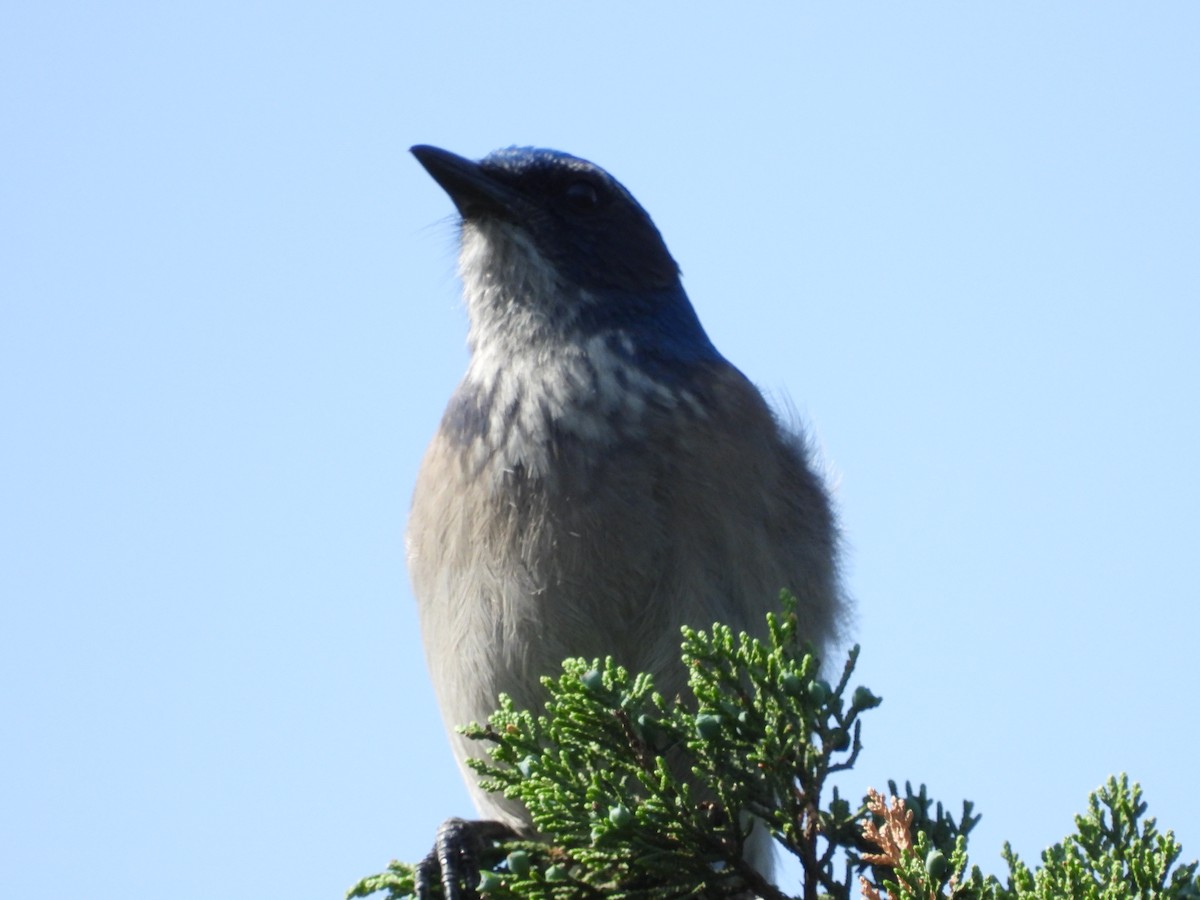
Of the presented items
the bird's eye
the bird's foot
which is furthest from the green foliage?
the bird's eye

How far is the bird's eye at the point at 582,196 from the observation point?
6.83m

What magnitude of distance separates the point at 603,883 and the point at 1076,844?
1.23 metres

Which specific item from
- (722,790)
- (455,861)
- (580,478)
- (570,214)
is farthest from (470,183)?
(722,790)

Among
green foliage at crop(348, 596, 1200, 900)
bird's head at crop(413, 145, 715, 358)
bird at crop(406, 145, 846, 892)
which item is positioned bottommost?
green foliage at crop(348, 596, 1200, 900)

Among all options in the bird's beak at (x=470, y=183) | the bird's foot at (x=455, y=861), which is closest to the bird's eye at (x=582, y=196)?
the bird's beak at (x=470, y=183)

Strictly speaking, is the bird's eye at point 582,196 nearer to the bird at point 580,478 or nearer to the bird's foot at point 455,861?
the bird at point 580,478

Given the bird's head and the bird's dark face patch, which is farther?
the bird's dark face patch

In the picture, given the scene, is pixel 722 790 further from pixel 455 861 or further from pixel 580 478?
pixel 580 478

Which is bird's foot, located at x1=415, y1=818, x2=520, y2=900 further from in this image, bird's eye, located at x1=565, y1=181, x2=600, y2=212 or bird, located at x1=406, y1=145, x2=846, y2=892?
bird's eye, located at x1=565, y1=181, x2=600, y2=212

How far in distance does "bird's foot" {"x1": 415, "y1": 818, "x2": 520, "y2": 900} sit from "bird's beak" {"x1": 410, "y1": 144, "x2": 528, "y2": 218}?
277 cm

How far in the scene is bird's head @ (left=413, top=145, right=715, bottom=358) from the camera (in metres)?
6.59

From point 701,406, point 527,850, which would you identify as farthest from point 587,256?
point 527,850

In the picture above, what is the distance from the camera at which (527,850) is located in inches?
170

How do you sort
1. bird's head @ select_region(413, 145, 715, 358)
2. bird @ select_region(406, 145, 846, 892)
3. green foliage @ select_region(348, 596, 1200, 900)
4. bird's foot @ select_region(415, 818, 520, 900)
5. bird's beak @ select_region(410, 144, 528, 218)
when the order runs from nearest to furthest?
green foliage @ select_region(348, 596, 1200, 900) → bird's foot @ select_region(415, 818, 520, 900) → bird @ select_region(406, 145, 846, 892) → bird's head @ select_region(413, 145, 715, 358) → bird's beak @ select_region(410, 144, 528, 218)
